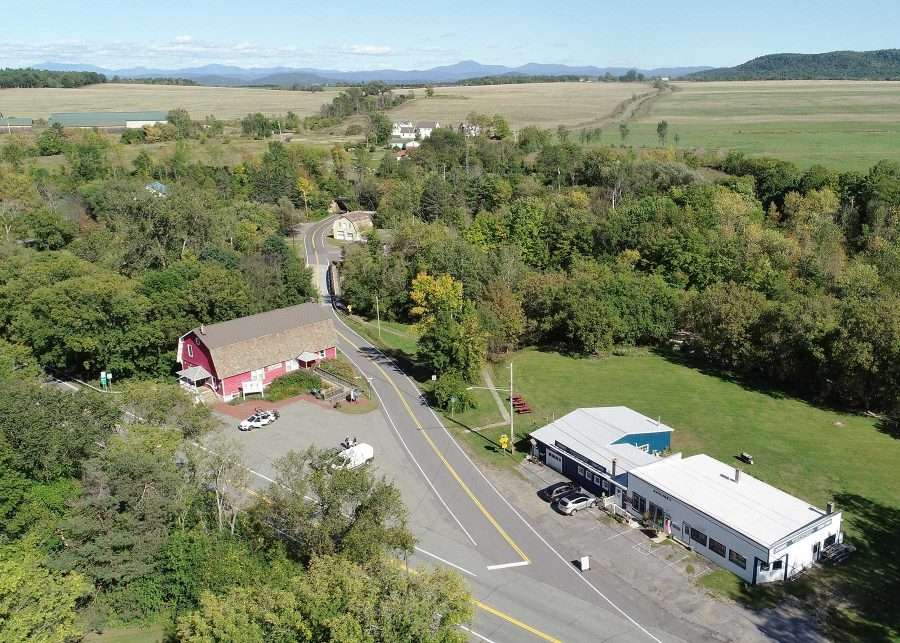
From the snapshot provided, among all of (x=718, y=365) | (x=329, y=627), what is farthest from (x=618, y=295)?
(x=329, y=627)

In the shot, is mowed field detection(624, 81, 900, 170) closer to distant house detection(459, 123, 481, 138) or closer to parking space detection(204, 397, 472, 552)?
distant house detection(459, 123, 481, 138)

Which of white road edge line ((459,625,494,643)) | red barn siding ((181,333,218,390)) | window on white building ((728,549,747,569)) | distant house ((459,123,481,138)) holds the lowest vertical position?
white road edge line ((459,625,494,643))

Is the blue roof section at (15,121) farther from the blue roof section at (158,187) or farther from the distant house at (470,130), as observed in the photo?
the distant house at (470,130)

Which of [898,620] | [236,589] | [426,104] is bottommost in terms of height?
[898,620]

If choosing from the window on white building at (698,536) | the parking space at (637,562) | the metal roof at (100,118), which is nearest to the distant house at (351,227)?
the parking space at (637,562)

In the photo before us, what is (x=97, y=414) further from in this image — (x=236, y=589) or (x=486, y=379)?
(x=486, y=379)

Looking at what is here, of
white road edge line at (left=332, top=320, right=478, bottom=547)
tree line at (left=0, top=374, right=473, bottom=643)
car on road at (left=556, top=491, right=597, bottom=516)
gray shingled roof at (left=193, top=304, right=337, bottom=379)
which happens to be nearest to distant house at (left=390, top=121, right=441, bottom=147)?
gray shingled roof at (left=193, top=304, right=337, bottom=379)
